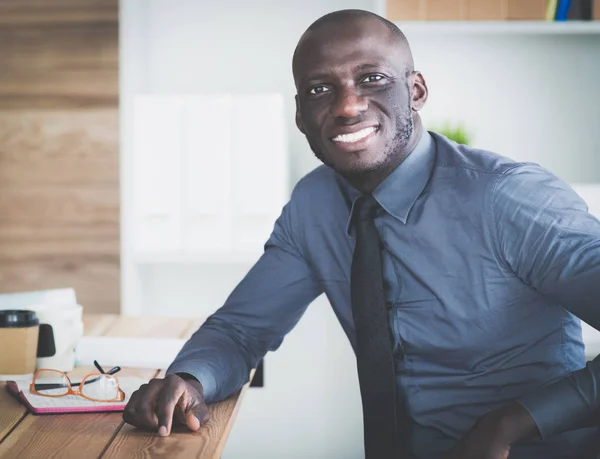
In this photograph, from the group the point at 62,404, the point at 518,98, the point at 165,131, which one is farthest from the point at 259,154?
the point at 62,404

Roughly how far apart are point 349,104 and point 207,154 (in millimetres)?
1114

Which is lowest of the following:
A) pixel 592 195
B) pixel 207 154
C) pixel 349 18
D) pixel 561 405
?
pixel 561 405

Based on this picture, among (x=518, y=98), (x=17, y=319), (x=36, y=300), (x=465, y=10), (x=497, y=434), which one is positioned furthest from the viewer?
(x=518, y=98)

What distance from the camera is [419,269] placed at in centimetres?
135

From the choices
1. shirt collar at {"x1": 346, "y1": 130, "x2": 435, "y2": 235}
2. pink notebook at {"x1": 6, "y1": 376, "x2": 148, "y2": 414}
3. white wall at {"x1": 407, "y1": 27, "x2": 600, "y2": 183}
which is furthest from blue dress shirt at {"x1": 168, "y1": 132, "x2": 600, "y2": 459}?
white wall at {"x1": 407, "y1": 27, "x2": 600, "y2": 183}

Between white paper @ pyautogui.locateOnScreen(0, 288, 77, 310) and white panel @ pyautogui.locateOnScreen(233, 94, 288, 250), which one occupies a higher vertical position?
white panel @ pyautogui.locateOnScreen(233, 94, 288, 250)

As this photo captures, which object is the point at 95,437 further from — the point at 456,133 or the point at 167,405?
the point at 456,133

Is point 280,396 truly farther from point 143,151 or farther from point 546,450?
point 546,450

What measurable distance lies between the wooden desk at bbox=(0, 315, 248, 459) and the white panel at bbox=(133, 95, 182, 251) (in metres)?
1.15

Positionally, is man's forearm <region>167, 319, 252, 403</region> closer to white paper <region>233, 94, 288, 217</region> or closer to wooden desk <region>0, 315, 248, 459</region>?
wooden desk <region>0, 315, 248, 459</region>

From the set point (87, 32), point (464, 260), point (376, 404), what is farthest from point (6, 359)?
point (87, 32)

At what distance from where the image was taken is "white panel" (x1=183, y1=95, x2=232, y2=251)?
239 centimetres

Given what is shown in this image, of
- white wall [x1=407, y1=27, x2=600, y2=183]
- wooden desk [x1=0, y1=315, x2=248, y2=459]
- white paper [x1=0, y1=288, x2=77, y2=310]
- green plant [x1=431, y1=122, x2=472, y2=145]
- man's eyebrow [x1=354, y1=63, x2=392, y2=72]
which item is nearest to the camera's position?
wooden desk [x1=0, y1=315, x2=248, y2=459]

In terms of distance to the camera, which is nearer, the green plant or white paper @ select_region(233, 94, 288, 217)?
white paper @ select_region(233, 94, 288, 217)
